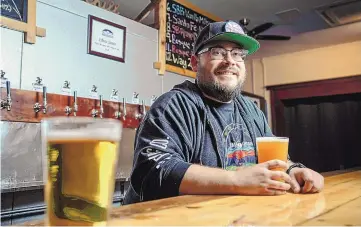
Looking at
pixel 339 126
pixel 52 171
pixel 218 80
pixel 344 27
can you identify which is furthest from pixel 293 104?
pixel 52 171

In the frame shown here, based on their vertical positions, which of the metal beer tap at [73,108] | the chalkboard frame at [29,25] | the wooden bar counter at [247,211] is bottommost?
the wooden bar counter at [247,211]

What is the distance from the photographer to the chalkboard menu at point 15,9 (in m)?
2.54

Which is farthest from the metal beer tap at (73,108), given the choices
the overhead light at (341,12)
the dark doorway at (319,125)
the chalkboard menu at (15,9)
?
the dark doorway at (319,125)

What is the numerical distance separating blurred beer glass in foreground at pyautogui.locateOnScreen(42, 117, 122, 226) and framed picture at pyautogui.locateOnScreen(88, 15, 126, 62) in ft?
8.60

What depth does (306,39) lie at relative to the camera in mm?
5297

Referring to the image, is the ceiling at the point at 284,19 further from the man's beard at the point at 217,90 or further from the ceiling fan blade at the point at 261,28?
the man's beard at the point at 217,90

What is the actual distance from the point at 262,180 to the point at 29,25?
7.19ft

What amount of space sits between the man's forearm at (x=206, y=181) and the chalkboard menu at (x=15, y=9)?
1977mm

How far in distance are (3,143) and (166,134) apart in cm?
148

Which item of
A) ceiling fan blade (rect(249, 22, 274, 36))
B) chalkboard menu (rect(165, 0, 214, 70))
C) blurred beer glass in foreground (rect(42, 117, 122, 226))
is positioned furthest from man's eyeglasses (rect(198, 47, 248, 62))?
ceiling fan blade (rect(249, 22, 274, 36))

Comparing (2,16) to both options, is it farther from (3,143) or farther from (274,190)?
(274,190)

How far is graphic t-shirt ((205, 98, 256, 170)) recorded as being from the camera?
1651 mm

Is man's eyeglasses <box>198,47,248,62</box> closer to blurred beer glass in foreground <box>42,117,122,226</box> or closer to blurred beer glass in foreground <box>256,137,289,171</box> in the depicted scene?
blurred beer glass in foreground <box>256,137,289,171</box>

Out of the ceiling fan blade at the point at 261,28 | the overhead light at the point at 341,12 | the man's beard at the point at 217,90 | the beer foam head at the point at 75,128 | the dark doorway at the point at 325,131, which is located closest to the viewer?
the beer foam head at the point at 75,128
